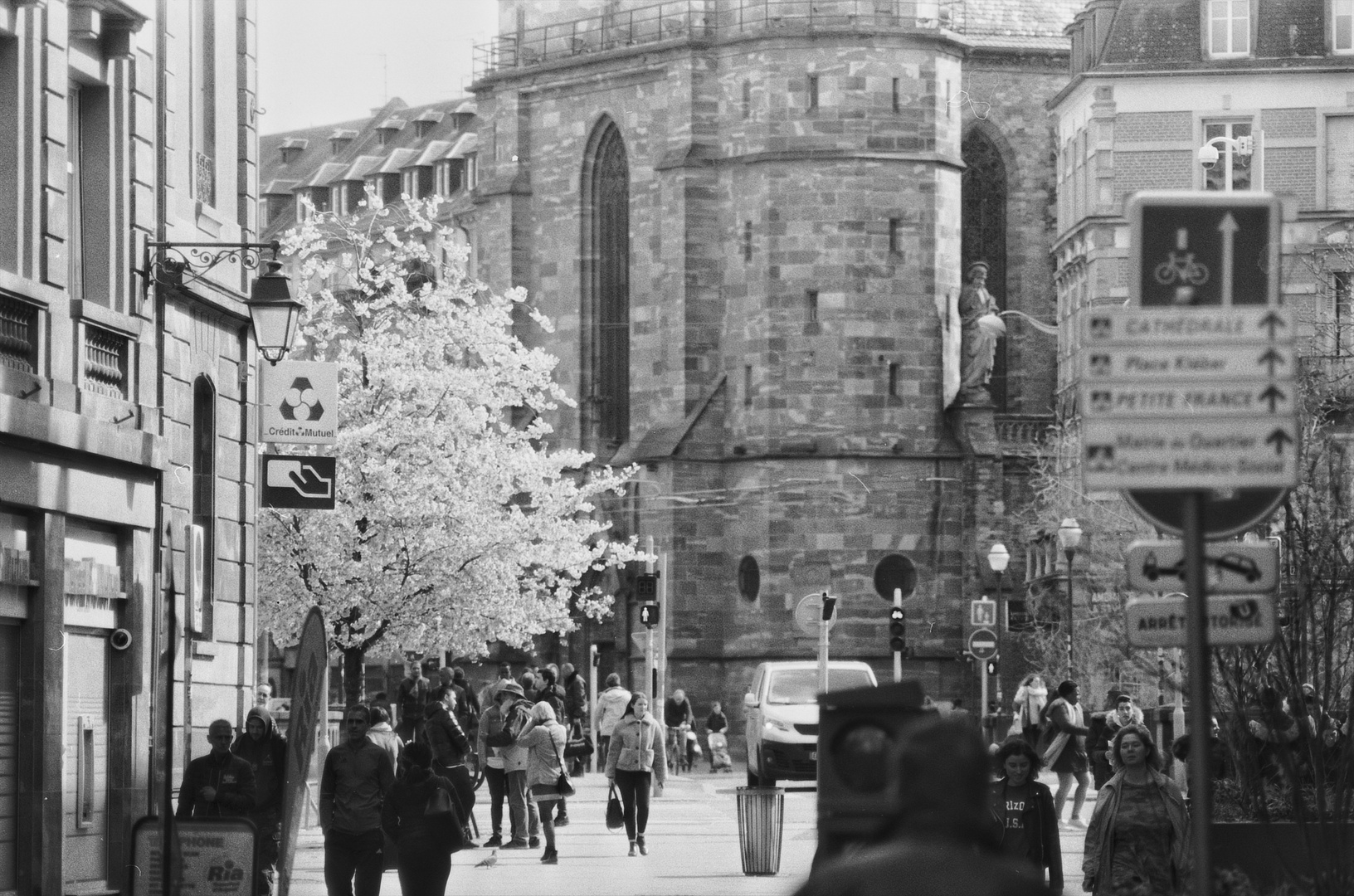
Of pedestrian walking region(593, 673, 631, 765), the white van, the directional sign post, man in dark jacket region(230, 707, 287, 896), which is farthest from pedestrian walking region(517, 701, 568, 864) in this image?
the directional sign post

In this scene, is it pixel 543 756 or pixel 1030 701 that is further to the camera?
pixel 1030 701

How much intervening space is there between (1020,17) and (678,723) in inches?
1009

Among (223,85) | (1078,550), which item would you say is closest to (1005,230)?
(1078,550)

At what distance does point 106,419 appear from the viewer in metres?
20.0

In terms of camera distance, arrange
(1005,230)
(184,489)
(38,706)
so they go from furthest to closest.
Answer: (1005,230) < (184,489) < (38,706)

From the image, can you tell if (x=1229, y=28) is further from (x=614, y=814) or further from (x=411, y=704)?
(x=614, y=814)

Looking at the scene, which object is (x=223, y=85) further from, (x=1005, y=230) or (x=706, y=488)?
(x=1005, y=230)

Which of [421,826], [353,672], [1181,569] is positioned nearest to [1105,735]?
[421,826]

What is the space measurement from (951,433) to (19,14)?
3936cm

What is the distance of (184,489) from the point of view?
2227cm

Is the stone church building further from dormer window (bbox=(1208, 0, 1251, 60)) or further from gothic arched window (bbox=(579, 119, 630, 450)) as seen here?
dormer window (bbox=(1208, 0, 1251, 60))

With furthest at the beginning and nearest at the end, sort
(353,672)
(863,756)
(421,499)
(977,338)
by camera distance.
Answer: (977,338), (421,499), (353,672), (863,756)

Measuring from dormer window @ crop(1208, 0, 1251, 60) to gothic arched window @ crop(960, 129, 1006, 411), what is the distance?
11281 mm

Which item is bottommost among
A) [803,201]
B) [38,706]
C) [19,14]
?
[38,706]
